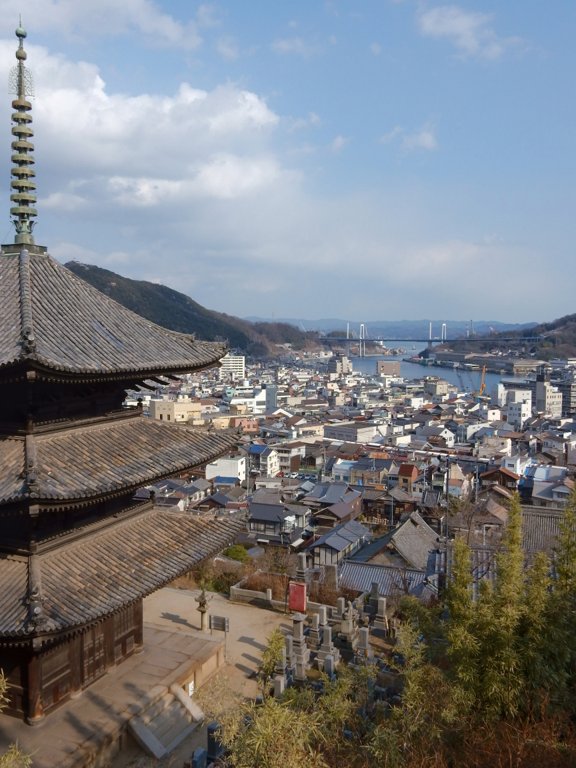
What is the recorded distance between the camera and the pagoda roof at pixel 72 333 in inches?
407

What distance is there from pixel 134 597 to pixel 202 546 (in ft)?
8.37

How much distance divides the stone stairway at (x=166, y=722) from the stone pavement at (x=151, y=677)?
177 mm

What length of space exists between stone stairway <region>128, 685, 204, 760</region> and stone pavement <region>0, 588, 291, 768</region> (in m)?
0.18

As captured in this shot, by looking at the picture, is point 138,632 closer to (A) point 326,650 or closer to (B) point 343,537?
(A) point 326,650

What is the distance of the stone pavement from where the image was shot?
10.8 metres

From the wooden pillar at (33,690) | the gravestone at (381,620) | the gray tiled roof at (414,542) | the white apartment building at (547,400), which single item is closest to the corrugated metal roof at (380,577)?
the gravestone at (381,620)

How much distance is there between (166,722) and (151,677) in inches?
37.9

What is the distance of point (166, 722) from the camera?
12.7 metres

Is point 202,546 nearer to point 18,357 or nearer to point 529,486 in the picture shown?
point 18,357

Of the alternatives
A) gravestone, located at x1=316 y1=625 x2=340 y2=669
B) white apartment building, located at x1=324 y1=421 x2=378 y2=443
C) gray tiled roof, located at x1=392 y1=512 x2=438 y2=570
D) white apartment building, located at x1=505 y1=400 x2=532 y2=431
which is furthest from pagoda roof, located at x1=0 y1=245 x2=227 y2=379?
white apartment building, located at x1=505 y1=400 x2=532 y2=431

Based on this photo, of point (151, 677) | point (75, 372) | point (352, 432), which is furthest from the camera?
point (352, 432)

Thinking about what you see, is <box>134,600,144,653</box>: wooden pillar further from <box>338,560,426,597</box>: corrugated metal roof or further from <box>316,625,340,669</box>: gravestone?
<box>338,560,426,597</box>: corrugated metal roof

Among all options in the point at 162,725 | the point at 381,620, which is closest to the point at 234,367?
the point at 381,620

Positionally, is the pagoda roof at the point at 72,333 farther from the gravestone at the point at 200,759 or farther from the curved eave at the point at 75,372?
the gravestone at the point at 200,759
